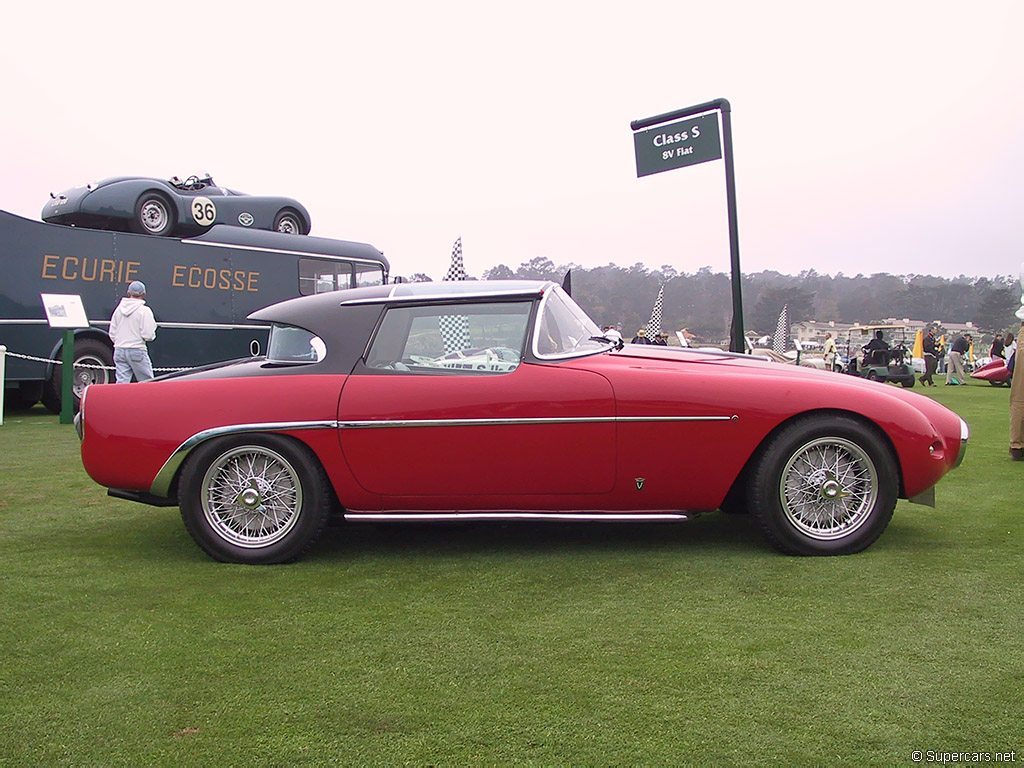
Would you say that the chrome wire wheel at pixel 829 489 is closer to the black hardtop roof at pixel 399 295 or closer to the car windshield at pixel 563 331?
the car windshield at pixel 563 331

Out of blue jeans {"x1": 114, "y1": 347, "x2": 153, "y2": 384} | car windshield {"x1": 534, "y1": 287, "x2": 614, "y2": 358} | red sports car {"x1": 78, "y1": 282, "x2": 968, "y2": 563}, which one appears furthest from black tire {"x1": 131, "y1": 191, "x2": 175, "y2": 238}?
car windshield {"x1": 534, "y1": 287, "x2": 614, "y2": 358}

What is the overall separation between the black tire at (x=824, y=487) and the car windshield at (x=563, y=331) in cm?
104

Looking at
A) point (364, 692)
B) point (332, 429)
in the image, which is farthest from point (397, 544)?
point (364, 692)

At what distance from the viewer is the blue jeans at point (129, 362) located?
1086 cm

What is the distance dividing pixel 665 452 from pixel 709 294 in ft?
114

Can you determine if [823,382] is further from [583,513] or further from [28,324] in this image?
[28,324]

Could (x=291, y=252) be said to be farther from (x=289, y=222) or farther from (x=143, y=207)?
(x=143, y=207)

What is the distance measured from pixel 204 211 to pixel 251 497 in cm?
1097

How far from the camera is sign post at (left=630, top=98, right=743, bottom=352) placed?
26.5ft

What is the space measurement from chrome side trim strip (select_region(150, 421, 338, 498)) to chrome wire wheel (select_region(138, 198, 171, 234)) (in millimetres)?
10346

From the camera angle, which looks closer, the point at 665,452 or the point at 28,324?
the point at 665,452

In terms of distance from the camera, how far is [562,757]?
2367 millimetres

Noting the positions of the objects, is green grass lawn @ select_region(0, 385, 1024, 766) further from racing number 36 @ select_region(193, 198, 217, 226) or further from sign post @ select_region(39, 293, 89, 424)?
racing number 36 @ select_region(193, 198, 217, 226)

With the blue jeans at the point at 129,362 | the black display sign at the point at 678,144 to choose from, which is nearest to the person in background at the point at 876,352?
the black display sign at the point at 678,144
